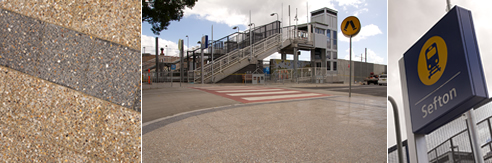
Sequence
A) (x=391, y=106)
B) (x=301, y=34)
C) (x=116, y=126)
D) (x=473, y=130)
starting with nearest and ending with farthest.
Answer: (x=116, y=126), (x=391, y=106), (x=473, y=130), (x=301, y=34)

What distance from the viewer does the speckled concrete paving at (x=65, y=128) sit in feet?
2.27

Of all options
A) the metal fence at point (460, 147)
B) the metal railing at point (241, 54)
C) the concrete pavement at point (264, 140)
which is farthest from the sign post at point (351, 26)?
the metal railing at point (241, 54)

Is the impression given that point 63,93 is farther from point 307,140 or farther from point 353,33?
point 353,33

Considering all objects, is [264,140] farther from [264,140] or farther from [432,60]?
[432,60]

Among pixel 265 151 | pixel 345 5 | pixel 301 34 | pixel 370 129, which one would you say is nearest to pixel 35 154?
pixel 265 151

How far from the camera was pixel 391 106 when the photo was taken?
1117mm

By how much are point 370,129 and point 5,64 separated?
149 centimetres

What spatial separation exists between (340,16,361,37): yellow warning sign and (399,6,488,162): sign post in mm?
858

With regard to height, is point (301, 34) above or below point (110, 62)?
above

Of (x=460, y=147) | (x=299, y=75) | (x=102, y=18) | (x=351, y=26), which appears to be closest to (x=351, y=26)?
(x=351, y=26)

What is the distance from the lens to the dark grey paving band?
0.70 metres

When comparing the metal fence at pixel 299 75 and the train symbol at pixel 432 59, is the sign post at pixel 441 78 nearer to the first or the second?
the train symbol at pixel 432 59

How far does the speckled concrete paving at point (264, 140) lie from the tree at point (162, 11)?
22.8 inches

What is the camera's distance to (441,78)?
0.74 metres
